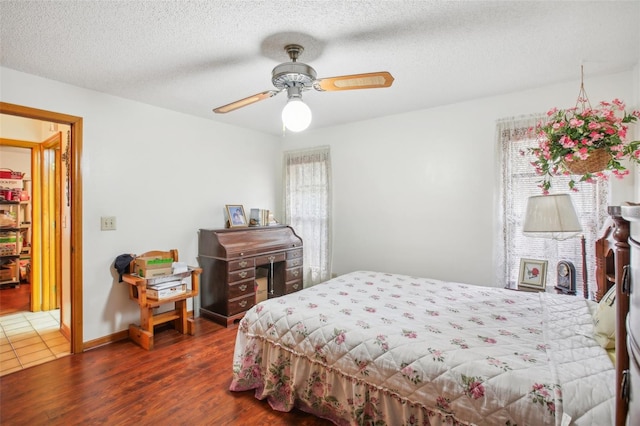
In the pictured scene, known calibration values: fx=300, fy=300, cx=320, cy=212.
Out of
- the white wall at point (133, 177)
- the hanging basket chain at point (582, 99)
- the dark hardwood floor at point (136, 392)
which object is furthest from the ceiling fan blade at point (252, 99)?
the hanging basket chain at point (582, 99)

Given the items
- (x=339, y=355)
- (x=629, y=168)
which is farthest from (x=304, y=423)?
(x=629, y=168)

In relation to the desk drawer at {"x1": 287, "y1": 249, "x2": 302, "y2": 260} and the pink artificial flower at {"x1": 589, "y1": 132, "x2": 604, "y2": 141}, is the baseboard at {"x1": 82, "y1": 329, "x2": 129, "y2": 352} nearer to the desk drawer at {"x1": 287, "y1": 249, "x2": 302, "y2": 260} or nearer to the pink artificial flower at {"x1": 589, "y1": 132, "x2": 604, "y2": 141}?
the desk drawer at {"x1": 287, "y1": 249, "x2": 302, "y2": 260}

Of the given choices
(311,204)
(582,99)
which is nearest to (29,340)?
(311,204)

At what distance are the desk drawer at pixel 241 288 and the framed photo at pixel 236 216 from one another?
791 millimetres

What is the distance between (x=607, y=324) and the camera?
1393 mm

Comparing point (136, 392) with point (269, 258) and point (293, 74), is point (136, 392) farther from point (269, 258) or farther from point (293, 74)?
point (293, 74)

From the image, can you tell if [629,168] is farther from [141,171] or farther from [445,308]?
[141,171]

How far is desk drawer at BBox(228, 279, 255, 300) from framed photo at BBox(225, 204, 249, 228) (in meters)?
0.79

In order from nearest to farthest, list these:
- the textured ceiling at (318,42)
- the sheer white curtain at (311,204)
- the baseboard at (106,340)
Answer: the textured ceiling at (318,42)
the baseboard at (106,340)
the sheer white curtain at (311,204)

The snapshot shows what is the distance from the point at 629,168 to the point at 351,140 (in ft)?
8.63

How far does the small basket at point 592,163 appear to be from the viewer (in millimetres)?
1764

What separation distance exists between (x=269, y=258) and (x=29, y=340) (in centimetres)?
239

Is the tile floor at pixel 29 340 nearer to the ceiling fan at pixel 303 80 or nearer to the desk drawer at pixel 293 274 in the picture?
the desk drawer at pixel 293 274

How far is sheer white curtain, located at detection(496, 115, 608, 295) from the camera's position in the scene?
8.54 ft
